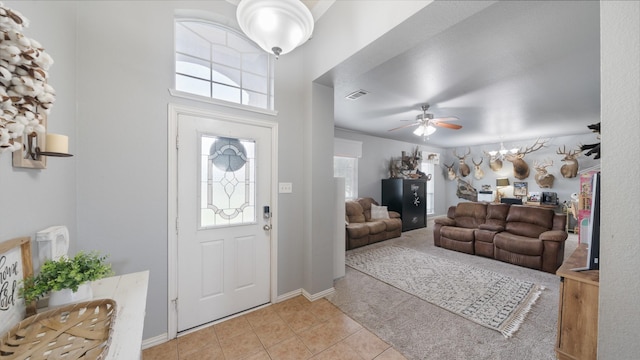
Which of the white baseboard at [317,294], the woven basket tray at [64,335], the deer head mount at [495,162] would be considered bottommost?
the white baseboard at [317,294]

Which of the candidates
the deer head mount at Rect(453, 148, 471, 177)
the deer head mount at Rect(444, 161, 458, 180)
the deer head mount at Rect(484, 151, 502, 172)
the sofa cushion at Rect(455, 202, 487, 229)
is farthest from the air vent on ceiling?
the deer head mount at Rect(444, 161, 458, 180)

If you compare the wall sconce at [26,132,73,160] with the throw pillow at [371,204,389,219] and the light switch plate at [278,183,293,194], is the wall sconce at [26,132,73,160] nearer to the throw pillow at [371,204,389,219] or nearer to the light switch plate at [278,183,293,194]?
the light switch plate at [278,183,293,194]

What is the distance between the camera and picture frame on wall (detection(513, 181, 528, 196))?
6.48m

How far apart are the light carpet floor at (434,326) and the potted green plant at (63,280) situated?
2.02 m

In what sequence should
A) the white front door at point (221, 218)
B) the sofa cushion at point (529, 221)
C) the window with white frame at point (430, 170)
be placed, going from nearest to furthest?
the white front door at point (221, 218), the sofa cushion at point (529, 221), the window with white frame at point (430, 170)

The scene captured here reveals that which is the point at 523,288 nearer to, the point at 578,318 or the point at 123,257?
the point at 578,318

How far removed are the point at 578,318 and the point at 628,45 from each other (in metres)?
1.66

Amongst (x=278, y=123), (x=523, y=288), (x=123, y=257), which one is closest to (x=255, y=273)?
(x=123, y=257)

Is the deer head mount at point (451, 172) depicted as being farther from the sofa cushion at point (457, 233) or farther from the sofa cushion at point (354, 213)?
the sofa cushion at point (354, 213)

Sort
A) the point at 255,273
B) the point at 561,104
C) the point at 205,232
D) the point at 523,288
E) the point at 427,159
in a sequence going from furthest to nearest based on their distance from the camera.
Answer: the point at 427,159 → the point at 561,104 → the point at 523,288 → the point at 255,273 → the point at 205,232

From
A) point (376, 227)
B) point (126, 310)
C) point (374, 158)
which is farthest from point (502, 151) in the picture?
point (126, 310)

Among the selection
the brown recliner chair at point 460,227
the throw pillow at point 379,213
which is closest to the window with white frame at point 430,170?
the brown recliner chair at point 460,227

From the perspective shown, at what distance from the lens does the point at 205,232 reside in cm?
202

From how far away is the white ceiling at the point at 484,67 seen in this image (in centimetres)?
165
